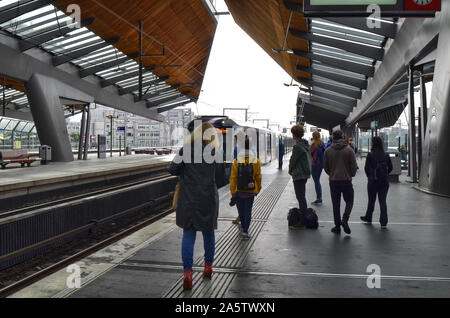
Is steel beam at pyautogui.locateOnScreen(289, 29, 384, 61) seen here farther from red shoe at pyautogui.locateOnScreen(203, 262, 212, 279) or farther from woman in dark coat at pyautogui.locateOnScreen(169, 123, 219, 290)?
red shoe at pyautogui.locateOnScreen(203, 262, 212, 279)

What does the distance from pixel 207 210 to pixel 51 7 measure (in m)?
15.1

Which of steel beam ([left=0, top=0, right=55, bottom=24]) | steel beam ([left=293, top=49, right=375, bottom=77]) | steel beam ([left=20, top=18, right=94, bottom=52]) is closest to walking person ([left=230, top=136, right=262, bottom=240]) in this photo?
steel beam ([left=0, top=0, right=55, bottom=24])

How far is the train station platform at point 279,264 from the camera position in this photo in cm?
378

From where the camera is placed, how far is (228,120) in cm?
1698

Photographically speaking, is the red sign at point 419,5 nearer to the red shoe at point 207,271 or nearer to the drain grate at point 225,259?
the drain grate at point 225,259

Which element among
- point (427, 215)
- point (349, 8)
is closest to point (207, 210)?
point (349, 8)

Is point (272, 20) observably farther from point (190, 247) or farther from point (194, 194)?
point (190, 247)

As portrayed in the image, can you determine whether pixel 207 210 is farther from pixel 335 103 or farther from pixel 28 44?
pixel 335 103

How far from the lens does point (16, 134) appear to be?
22750mm

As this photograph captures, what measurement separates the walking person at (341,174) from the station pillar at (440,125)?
4.57 m

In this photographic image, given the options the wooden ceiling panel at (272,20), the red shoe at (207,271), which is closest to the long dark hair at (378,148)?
the red shoe at (207,271)

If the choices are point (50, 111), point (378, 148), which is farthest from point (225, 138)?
point (378, 148)

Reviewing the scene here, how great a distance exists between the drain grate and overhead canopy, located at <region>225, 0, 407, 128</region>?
743 centimetres

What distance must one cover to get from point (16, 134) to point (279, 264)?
2183 cm
